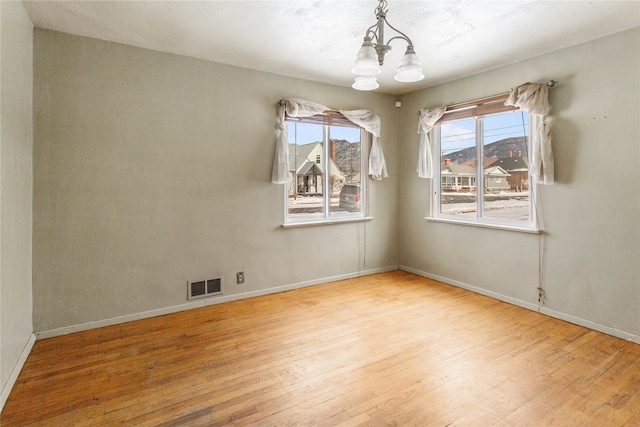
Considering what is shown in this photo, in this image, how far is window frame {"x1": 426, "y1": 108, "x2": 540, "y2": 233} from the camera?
348cm

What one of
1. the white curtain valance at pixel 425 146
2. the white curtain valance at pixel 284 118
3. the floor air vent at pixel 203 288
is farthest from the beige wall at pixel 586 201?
the floor air vent at pixel 203 288

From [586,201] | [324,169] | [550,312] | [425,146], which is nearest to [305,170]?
[324,169]

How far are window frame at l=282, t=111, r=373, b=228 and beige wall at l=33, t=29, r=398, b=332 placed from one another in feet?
0.42

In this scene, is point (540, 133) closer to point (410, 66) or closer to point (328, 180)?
point (410, 66)

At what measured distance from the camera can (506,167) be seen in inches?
147

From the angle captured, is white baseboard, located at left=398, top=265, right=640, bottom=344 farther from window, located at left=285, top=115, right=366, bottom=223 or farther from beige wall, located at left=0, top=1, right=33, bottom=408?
beige wall, located at left=0, top=1, right=33, bottom=408

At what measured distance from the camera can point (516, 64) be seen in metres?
3.51

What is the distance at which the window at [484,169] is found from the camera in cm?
359

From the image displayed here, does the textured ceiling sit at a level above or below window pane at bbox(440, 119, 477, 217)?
above

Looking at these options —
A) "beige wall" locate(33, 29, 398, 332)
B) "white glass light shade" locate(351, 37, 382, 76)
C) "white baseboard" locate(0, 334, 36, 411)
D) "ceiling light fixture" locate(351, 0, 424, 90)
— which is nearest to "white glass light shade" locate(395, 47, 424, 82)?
"ceiling light fixture" locate(351, 0, 424, 90)

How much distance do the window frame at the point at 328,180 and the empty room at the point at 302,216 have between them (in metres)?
0.03

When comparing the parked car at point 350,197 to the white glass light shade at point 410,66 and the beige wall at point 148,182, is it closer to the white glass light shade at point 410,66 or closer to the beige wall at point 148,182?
the beige wall at point 148,182

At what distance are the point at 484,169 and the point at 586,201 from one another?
1109mm

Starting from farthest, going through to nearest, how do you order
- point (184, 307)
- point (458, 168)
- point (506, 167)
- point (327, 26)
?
point (458, 168)
point (506, 167)
point (184, 307)
point (327, 26)
